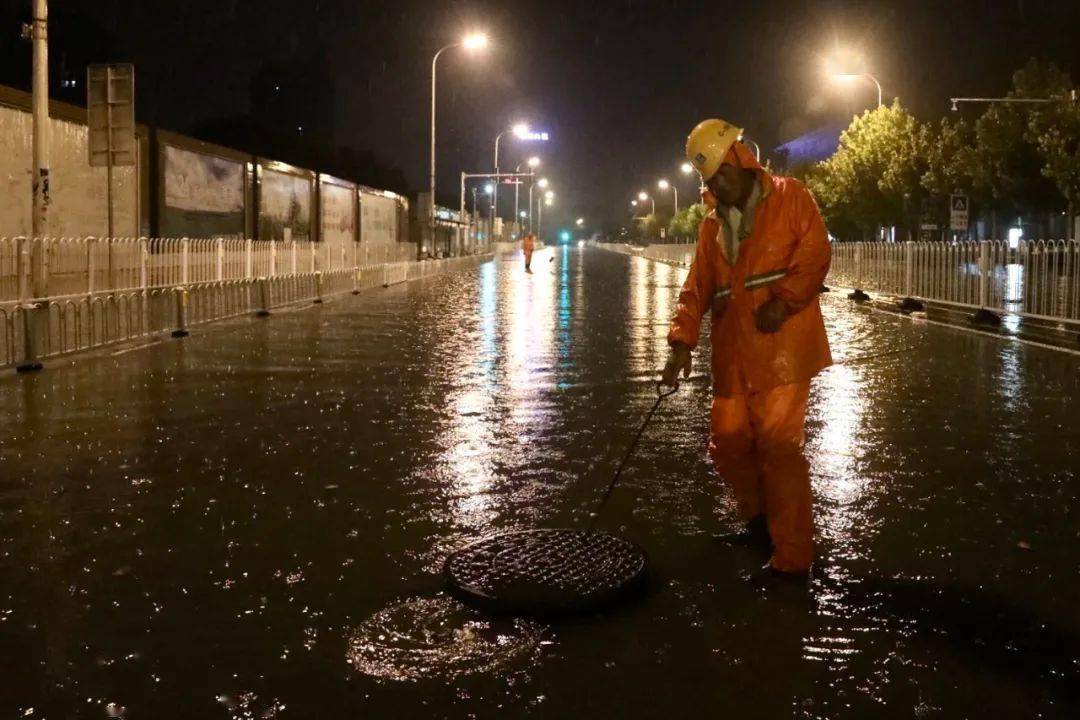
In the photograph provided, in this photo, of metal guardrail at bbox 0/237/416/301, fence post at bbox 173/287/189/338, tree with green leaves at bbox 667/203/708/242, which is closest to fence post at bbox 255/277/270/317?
metal guardrail at bbox 0/237/416/301

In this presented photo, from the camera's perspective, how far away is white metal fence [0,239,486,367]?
12.4 meters

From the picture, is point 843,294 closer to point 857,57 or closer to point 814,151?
point 857,57

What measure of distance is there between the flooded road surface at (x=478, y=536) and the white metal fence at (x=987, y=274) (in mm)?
5619

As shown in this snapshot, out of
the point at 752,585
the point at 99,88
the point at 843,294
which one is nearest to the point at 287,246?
the point at 99,88

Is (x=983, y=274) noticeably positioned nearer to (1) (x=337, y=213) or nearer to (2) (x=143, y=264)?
(2) (x=143, y=264)

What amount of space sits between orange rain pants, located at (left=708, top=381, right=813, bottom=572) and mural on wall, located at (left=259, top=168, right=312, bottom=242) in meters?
30.0

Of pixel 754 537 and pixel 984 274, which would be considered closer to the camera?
pixel 754 537

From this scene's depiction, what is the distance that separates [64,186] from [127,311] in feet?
31.8

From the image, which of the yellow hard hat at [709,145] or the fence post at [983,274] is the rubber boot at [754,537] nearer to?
the yellow hard hat at [709,145]

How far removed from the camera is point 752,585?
15.5 feet

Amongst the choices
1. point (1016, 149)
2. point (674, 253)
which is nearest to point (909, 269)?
point (1016, 149)

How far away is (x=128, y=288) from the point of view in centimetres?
1563

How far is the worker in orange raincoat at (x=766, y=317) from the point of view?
15.2 feet

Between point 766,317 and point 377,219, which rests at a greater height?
point 377,219
